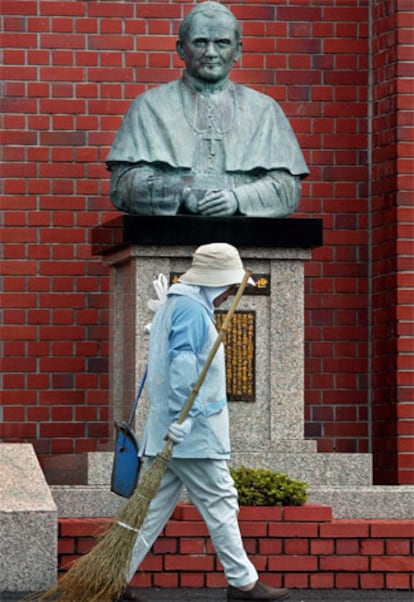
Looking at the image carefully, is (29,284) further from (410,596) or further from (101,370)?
(410,596)

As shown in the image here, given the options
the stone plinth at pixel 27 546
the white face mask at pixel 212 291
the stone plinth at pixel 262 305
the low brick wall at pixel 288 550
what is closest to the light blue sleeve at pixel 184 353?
the white face mask at pixel 212 291

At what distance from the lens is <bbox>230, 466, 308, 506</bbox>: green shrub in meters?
10.2

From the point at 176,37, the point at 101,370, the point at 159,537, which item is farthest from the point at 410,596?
the point at 176,37

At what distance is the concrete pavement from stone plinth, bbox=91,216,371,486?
1665 mm

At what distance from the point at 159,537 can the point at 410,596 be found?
4.41 ft

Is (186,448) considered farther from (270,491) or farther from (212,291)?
(270,491)

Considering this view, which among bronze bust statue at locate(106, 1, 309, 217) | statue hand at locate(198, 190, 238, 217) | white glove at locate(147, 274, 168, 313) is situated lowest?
white glove at locate(147, 274, 168, 313)

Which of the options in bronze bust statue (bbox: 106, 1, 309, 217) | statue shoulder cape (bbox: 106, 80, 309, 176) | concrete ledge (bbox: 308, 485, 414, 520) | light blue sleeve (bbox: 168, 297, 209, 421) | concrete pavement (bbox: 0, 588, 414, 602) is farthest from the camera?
statue shoulder cape (bbox: 106, 80, 309, 176)

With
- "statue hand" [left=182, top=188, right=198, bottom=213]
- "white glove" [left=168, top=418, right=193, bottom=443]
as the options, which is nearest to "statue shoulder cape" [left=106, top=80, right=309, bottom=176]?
"statue hand" [left=182, top=188, right=198, bottom=213]

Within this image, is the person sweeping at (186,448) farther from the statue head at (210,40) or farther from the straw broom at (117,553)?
the statue head at (210,40)

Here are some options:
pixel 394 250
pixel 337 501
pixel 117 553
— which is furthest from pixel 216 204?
pixel 117 553

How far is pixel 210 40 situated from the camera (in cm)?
→ 1203

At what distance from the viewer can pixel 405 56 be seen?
13.1 m

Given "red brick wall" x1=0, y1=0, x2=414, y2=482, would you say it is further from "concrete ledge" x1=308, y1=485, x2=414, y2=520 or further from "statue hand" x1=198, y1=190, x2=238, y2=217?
"concrete ledge" x1=308, y1=485, x2=414, y2=520
